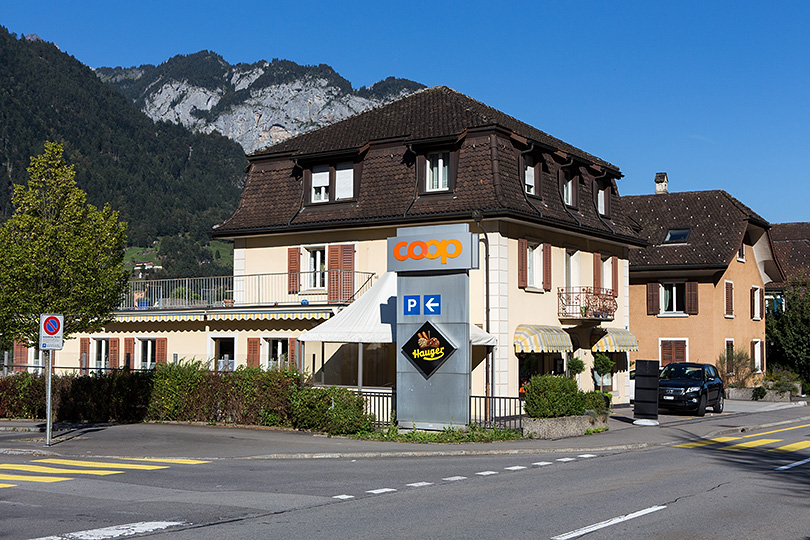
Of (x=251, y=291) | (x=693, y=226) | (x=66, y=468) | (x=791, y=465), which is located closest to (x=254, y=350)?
(x=251, y=291)

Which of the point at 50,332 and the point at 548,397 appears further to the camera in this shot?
the point at 548,397

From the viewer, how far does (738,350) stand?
44.5 meters

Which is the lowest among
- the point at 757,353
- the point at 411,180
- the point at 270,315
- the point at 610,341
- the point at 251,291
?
the point at 757,353

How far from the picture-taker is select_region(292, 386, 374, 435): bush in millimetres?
22297

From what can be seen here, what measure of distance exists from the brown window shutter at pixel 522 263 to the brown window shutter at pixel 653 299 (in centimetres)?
1624

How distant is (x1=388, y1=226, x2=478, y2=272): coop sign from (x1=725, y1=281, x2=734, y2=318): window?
25.9 m

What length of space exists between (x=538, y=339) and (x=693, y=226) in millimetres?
19904

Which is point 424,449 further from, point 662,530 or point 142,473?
point 662,530

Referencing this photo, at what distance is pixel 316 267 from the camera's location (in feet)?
107

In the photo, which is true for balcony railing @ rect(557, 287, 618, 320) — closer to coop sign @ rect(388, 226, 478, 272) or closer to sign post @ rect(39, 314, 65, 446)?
coop sign @ rect(388, 226, 478, 272)

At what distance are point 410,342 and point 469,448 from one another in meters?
3.75

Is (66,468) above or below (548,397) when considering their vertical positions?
below

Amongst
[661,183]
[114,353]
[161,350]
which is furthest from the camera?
[661,183]

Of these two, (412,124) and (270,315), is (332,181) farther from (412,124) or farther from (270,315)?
(270,315)
